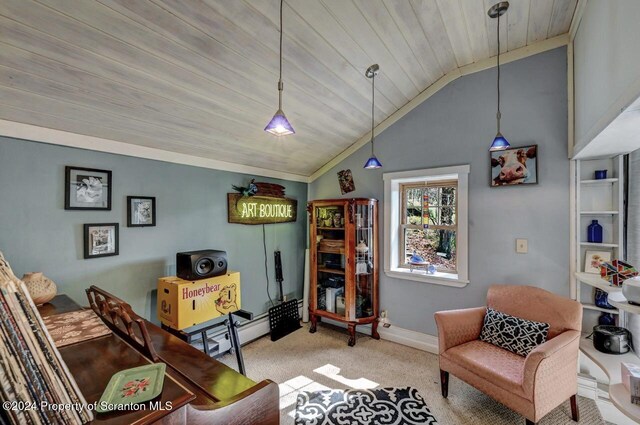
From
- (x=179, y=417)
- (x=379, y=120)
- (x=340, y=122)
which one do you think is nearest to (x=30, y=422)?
(x=179, y=417)

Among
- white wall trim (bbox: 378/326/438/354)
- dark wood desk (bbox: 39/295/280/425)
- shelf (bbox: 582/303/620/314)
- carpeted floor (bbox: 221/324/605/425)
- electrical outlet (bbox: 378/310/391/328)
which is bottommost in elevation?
carpeted floor (bbox: 221/324/605/425)

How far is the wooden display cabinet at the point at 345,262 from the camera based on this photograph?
10.6 feet

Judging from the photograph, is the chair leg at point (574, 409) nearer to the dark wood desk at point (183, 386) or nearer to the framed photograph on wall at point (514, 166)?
the framed photograph on wall at point (514, 166)

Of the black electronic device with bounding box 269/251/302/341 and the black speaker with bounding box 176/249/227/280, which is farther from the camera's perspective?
the black electronic device with bounding box 269/251/302/341

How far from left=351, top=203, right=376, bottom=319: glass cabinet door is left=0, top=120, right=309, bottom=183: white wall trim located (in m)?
1.42

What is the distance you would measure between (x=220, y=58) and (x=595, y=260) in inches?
127

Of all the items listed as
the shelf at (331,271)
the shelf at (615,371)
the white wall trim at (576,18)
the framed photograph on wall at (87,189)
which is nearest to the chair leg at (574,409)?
the shelf at (615,371)

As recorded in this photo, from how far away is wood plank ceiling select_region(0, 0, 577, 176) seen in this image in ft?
4.70

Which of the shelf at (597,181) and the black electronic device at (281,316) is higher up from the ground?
the shelf at (597,181)

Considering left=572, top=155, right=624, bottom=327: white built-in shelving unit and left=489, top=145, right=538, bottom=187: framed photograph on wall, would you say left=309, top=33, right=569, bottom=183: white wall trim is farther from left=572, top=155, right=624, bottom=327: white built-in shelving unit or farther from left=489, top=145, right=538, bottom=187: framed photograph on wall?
left=572, top=155, right=624, bottom=327: white built-in shelving unit

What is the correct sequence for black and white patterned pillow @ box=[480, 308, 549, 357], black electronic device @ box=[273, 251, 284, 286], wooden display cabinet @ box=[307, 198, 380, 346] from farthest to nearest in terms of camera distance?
black electronic device @ box=[273, 251, 284, 286], wooden display cabinet @ box=[307, 198, 380, 346], black and white patterned pillow @ box=[480, 308, 549, 357]

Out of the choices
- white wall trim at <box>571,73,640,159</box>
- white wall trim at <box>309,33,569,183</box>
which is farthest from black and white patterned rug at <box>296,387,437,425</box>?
white wall trim at <box>309,33,569,183</box>

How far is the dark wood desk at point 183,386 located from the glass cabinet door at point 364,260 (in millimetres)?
2221

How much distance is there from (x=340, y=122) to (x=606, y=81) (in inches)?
78.9
